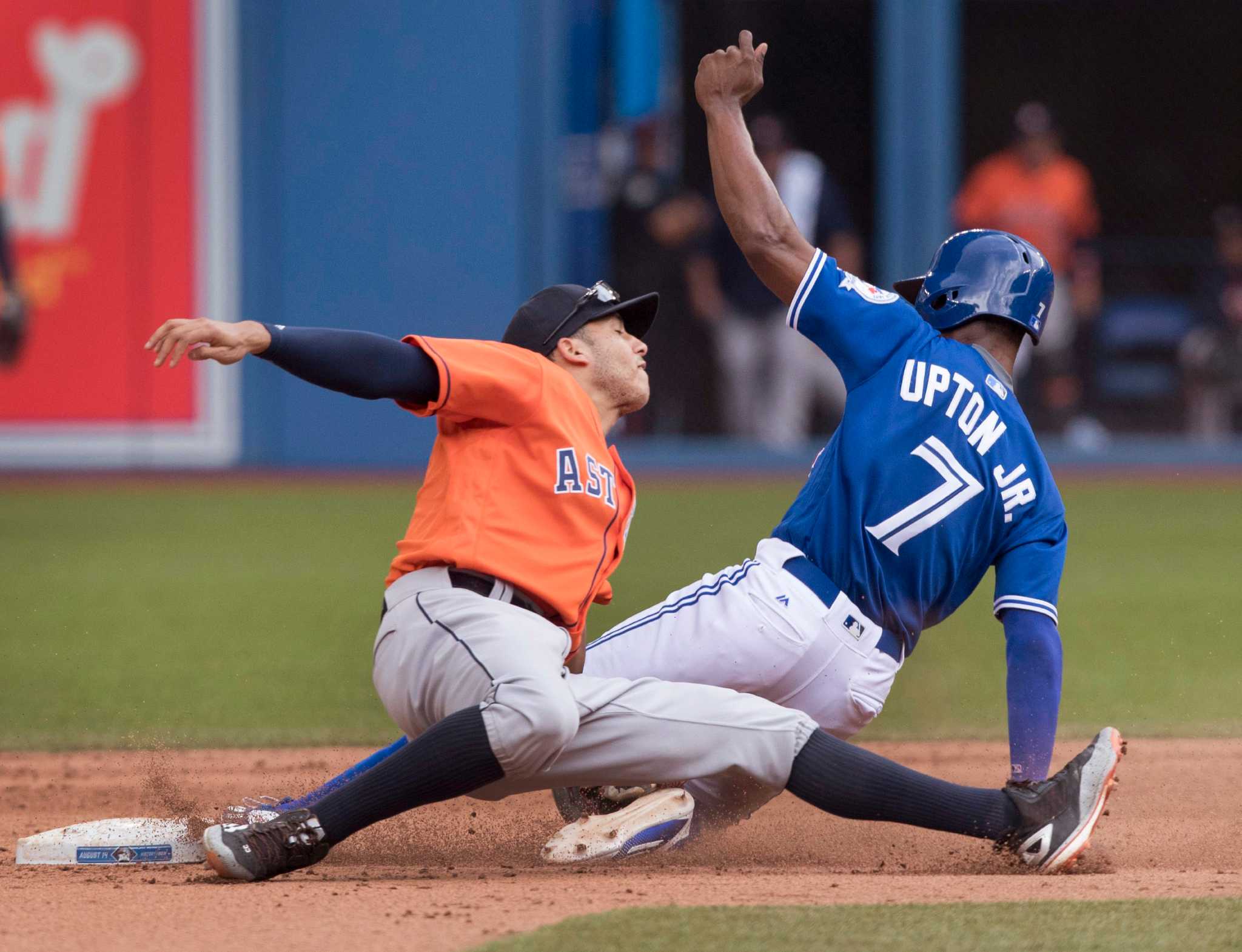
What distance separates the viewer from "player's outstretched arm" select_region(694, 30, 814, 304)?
3.57 metres

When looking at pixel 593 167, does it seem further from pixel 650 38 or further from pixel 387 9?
pixel 387 9

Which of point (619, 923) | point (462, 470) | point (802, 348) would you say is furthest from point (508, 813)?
point (802, 348)

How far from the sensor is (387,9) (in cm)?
1229

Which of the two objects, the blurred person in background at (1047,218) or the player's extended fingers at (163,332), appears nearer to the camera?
the player's extended fingers at (163,332)

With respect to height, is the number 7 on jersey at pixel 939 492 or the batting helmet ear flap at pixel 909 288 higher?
the batting helmet ear flap at pixel 909 288

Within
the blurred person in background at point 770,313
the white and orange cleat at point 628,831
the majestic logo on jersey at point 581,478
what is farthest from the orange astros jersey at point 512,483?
the blurred person in background at point 770,313

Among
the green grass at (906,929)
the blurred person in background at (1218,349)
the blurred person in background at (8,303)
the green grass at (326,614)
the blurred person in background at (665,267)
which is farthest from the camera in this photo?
the blurred person in background at (1218,349)

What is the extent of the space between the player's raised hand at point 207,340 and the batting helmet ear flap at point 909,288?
171 centimetres

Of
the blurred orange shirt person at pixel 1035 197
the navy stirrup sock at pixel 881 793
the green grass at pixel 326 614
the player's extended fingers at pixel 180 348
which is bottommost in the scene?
the green grass at pixel 326 614

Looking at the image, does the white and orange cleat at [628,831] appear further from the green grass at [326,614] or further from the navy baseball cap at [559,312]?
the green grass at [326,614]

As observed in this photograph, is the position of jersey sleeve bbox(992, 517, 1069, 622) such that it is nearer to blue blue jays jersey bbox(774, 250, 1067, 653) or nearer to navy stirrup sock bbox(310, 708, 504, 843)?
blue blue jays jersey bbox(774, 250, 1067, 653)

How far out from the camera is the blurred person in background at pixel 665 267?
12.6 metres

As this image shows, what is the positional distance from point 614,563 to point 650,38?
10041 millimetres

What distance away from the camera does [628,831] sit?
3.39 meters
